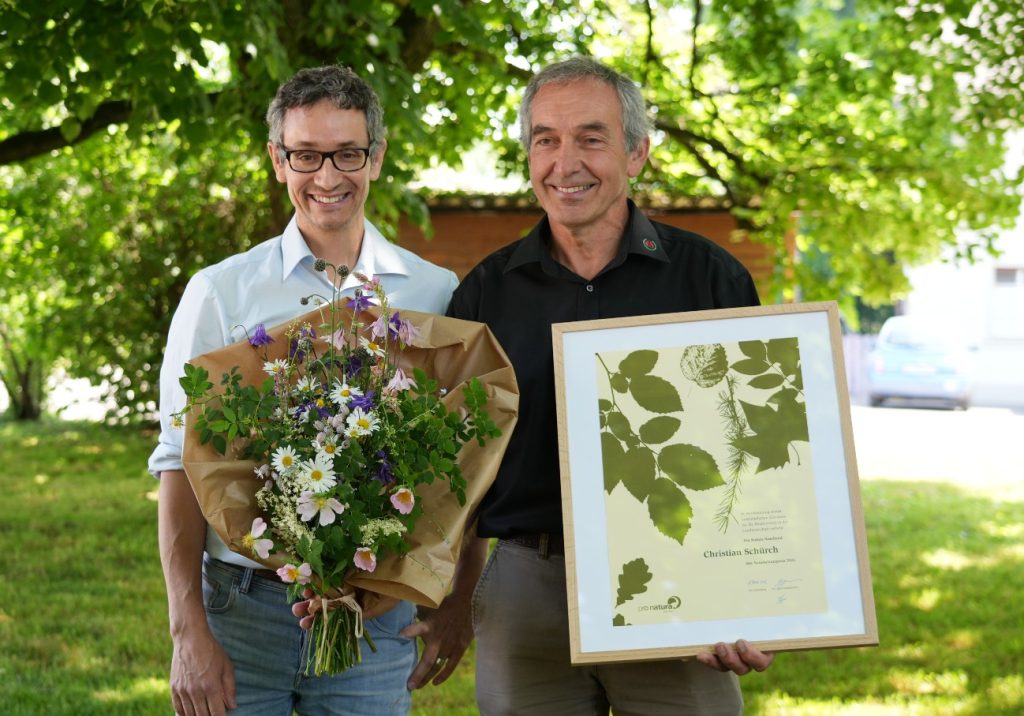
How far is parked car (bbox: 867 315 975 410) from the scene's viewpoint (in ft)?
67.8

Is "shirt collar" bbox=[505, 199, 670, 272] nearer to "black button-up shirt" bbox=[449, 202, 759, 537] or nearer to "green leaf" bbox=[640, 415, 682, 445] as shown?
"black button-up shirt" bbox=[449, 202, 759, 537]

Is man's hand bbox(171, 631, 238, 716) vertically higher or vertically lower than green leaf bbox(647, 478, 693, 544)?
lower

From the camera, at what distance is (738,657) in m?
2.41

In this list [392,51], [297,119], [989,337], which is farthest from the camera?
[989,337]

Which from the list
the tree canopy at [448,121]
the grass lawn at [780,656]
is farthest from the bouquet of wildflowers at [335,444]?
the grass lawn at [780,656]

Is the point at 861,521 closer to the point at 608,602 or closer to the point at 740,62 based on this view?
the point at 608,602

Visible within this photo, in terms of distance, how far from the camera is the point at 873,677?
5863 mm

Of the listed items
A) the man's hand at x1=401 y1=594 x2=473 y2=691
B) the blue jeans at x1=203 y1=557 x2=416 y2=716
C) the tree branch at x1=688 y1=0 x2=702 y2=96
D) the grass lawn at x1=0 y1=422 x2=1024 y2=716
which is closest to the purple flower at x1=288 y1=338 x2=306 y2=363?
the blue jeans at x1=203 y1=557 x2=416 y2=716

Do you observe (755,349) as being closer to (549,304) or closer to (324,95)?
(549,304)

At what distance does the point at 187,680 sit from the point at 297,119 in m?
1.30

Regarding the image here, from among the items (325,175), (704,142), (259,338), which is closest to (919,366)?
(704,142)

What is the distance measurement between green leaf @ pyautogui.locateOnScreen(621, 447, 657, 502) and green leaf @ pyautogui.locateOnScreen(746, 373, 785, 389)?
285 mm

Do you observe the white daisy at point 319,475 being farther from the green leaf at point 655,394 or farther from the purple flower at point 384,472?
the green leaf at point 655,394

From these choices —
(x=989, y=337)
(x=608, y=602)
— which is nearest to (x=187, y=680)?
(x=608, y=602)
